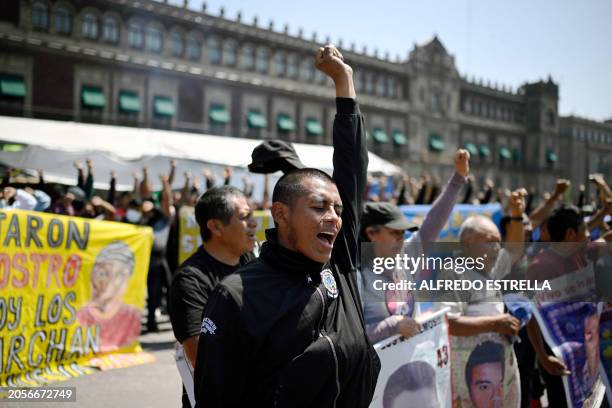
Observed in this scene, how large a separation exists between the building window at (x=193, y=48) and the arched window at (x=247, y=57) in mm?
3635

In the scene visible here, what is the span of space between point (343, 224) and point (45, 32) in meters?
35.0

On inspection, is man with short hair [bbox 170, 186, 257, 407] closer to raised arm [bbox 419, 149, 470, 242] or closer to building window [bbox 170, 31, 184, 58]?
raised arm [bbox 419, 149, 470, 242]

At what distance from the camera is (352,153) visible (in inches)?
83.4

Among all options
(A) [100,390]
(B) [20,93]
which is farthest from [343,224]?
(B) [20,93]

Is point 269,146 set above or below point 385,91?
below

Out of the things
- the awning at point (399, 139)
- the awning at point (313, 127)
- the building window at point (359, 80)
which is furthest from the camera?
the awning at point (399, 139)

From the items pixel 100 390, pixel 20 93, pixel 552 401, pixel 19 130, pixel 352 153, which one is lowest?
pixel 100 390

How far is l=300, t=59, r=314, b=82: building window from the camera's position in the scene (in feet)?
151

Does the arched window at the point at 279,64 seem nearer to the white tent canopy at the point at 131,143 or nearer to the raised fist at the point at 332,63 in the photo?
the white tent canopy at the point at 131,143

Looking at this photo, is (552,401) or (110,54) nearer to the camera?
(552,401)

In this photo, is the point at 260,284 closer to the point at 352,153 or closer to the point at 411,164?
the point at 352,153

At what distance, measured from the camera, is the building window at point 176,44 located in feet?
125

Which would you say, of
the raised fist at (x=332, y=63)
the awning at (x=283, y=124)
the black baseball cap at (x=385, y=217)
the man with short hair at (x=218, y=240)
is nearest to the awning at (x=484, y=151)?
the awning at (x=283, y=124)

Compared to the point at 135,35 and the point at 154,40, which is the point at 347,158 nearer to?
the point at 135,35
